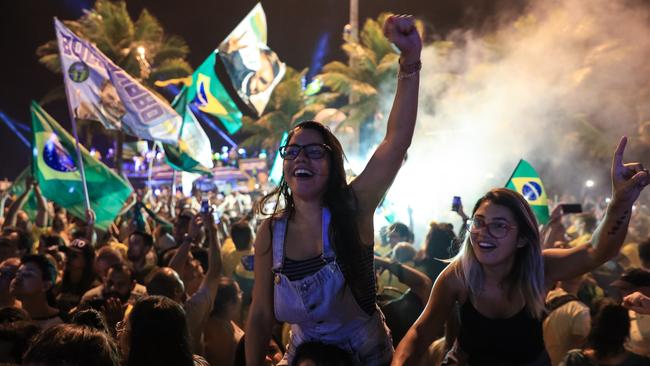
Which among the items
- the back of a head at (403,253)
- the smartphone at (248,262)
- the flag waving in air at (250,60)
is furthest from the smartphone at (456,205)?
the flag waving in air at (250,60)

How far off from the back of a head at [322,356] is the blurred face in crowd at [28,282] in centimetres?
306

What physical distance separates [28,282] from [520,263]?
3726 millimetres

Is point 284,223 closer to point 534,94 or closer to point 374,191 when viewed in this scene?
point 374,191

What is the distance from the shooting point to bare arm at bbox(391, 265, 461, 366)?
241 cm

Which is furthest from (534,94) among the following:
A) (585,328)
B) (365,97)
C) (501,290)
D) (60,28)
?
(501,290)

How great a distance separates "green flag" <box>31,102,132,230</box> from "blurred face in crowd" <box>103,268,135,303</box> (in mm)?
3699

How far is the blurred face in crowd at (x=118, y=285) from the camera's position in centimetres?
504

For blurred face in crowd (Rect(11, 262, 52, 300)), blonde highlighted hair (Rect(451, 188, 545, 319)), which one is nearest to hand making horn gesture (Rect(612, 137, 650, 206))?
blonde highlighted hair (Rect(451, 188, 545, 319))

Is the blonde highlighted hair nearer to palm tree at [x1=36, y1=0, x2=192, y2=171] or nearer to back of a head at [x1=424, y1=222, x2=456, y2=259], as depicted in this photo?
back of a head at [x1=424, y1=222, x2=456, y2=259]

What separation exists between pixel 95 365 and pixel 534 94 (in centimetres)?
2071

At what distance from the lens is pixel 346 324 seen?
96.7 inches

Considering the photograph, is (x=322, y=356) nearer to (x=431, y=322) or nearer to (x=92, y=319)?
(x=431, y=322)

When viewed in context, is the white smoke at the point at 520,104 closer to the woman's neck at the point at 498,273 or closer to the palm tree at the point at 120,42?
the palm tree at the point at 120,42

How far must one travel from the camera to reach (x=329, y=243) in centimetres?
246
